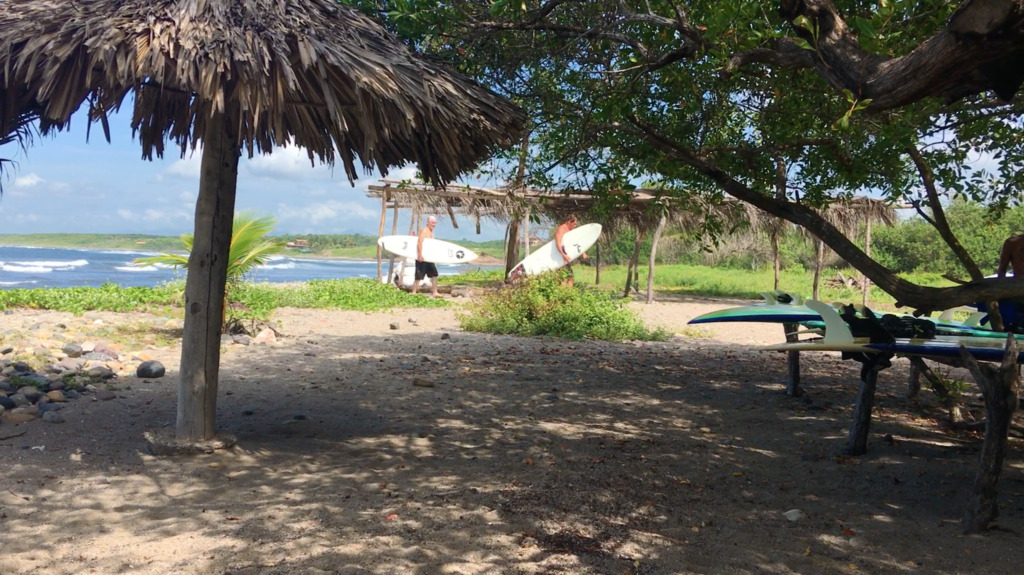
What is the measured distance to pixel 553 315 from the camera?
10836 millimetres

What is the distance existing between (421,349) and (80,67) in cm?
564

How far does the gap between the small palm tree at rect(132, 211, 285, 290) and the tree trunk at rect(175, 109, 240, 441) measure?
4380mm

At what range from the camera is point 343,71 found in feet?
12.1

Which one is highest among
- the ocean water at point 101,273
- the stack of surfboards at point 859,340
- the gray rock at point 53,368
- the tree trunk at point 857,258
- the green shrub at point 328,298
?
the tree trunk at point 857,258

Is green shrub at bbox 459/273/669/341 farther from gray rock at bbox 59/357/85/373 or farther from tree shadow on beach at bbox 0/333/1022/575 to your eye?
gray rock at bbox 59/357/85/373

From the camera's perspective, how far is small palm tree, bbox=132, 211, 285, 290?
8742mm

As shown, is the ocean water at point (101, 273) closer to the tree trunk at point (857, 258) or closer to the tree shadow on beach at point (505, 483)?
the tree shadow on beach at point (505, 483)

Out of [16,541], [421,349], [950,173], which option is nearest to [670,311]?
[421,349]

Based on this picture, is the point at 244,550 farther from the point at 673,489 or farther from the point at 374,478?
the point at 673,489

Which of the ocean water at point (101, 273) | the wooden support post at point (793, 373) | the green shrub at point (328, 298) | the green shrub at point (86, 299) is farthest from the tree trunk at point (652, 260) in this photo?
the wooden support post at point (793, 373)

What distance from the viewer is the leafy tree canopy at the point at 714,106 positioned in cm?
434

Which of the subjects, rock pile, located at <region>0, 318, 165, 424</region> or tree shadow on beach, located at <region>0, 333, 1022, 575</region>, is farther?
rock pile, located at <region>0, 318, 165, 424</region>

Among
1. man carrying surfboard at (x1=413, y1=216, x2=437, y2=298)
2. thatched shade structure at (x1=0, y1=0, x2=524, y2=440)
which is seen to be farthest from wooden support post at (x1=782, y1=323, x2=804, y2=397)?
man carrying surfboard at (x1=413, y1=216, x2=437, y2=298)

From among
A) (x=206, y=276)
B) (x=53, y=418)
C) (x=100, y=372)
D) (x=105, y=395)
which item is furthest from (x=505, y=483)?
(x=100, y=372)
